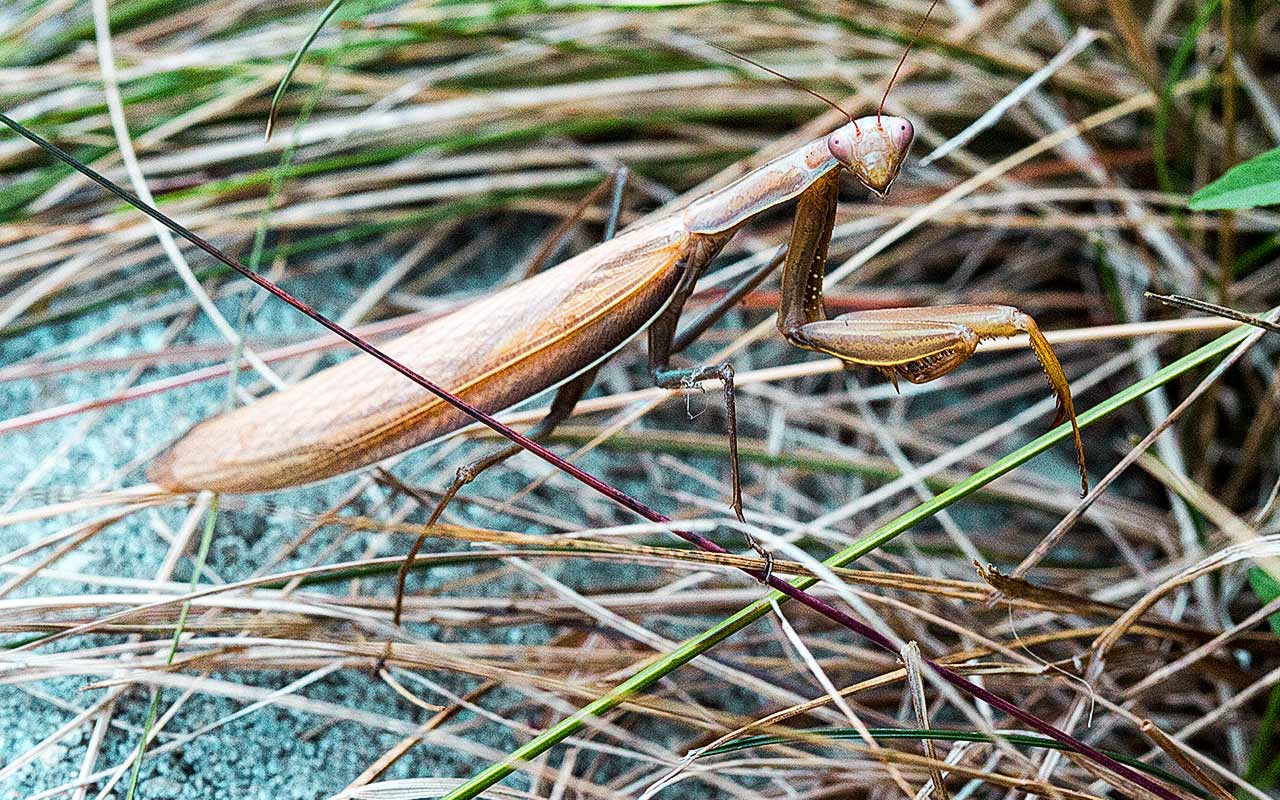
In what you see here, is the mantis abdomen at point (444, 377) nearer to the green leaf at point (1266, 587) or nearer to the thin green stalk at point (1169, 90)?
the green leaf at point (1266, 587)

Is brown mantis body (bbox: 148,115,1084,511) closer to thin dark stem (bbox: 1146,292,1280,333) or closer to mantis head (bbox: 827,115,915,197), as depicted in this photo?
mantis head (bbox: 827,115,915,197)

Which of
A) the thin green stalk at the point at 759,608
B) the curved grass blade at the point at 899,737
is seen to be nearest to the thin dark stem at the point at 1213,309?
the thin green stalk at the point at 759,608

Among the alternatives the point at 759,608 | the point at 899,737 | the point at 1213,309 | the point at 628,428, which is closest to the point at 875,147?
the point at 1213,309

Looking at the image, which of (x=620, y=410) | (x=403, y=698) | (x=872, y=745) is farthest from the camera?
(x=620, y=410)

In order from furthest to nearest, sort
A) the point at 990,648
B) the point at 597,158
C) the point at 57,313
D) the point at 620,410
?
1. the point at 597,158
2. the point at 620,410
3. the point at 57,313
4. the point at 990,648

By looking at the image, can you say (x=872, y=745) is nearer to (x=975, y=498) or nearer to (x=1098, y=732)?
(x=1098, y=732)

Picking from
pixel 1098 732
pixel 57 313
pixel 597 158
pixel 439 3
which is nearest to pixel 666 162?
pixel 597 158

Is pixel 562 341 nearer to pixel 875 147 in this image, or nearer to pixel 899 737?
pixel 875 147
